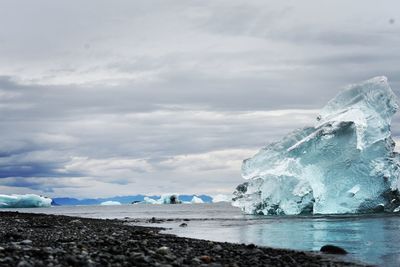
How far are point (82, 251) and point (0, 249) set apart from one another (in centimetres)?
173

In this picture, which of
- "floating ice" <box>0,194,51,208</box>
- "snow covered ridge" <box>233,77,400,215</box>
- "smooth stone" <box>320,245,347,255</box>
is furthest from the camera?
"floating ice" <box>0,194,51,208</box>

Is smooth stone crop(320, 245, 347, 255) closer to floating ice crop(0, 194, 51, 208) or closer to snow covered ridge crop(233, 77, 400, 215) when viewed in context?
snow covered ridge crop(233, 77, 400, 215)

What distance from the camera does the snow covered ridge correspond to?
1868 inches

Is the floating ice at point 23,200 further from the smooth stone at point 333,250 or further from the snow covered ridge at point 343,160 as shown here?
the smooth stone at point 333,250

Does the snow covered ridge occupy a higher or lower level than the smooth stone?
higher

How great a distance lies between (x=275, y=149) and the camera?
5309cm

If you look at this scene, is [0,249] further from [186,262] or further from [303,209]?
[303,209]

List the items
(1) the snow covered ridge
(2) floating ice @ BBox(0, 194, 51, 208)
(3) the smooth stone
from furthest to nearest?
(2) floating ice @ BBox(0, 194, 51, 208) → (1) the snow covered ridge → (3) the smooth stone

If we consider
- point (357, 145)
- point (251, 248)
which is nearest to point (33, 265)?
point (251, 248)

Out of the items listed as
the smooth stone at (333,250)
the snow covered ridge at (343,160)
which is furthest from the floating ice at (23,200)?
the smooth stone at (333,250)

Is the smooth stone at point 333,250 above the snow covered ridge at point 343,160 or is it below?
below

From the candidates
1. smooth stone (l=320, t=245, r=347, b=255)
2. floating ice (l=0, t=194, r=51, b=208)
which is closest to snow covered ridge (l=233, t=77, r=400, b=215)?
smooth stone (l=320, t=245, r=347, b=255)

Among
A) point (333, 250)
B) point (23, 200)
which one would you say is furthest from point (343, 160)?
point (23, 200)

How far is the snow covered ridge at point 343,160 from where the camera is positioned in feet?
156
